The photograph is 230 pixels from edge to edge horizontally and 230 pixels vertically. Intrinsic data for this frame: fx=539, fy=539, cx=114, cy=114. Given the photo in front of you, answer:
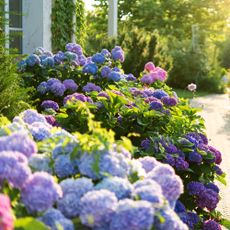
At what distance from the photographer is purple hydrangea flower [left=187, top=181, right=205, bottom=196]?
3.39m

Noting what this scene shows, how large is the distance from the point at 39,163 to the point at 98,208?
1.16ft

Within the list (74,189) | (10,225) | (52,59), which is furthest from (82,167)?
(52,59)

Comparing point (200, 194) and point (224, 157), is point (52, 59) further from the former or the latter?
point (224, 157)

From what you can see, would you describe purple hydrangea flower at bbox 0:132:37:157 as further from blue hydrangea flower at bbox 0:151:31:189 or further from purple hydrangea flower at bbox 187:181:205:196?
purple hydrangea flower at bbox 187:181:205:196

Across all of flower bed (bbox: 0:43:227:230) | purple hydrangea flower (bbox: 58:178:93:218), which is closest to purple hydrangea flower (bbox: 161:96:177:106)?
flower bed (bbox: 0:43:227:230)

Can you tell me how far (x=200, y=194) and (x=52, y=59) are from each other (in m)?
2.62

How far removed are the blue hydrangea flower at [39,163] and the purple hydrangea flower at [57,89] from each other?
308cm

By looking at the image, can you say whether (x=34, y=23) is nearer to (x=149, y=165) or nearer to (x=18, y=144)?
(x=149, y=165)

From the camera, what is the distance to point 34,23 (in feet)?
30.6

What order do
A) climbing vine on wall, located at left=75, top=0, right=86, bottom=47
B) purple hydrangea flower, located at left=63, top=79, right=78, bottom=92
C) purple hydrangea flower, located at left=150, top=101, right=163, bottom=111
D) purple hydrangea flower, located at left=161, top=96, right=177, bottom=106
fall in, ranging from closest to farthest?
1. purple hydrangea flower, located at left=150, top=101, right=163, bottom=111
2. purple hydrangea flower, located at left=161, top=96, right=177, bottom=106
3. purple hydrangea flower, located at left=63, top=79, right=78, bottom=92
4. climbing vine on wall, located at left=75, top=0, right=86, bottom=47

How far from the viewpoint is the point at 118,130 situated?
150 inches

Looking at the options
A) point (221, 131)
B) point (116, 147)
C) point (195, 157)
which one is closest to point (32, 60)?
point (195, 157)

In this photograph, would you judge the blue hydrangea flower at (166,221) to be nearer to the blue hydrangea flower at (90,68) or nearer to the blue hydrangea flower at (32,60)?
the blue hydrangea flower at (90,68)

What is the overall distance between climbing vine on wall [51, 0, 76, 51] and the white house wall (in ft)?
1.36
